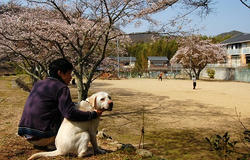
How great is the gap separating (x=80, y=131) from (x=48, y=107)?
1.55 ft

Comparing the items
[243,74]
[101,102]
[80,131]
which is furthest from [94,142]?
[243,74]

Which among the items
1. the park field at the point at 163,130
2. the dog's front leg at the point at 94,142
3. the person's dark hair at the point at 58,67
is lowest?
the park field at the point at 163,130

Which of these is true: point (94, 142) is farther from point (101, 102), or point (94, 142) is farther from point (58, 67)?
point (58, 67)

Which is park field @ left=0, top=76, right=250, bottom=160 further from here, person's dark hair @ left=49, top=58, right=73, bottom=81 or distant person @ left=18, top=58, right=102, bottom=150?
person's dark hair @ left=49, top=58, right=73, bottom=81

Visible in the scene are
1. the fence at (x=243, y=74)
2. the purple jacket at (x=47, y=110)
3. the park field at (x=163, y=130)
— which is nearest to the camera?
the purple jacket at (x=47, y=110)

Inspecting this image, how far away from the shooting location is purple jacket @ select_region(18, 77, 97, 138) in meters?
2.48

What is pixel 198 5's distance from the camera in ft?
19.9

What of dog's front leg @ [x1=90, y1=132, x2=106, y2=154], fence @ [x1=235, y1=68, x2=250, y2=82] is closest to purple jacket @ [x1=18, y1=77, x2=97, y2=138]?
dog's front leg @ [x1=90, y1=132, x2=106, y2=154]

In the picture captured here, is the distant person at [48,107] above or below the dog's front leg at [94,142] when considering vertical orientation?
above

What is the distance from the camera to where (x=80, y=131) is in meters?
2.57

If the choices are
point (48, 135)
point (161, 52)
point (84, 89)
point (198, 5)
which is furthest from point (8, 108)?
point (161, 52)

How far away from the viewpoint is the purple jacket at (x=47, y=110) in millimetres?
2484

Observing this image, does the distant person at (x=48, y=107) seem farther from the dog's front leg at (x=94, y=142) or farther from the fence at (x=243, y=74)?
the fence at (x=243, y=74)

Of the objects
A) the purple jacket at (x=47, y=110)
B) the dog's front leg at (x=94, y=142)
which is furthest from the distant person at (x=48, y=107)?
the dog's front leg at (x=94, y=142)
